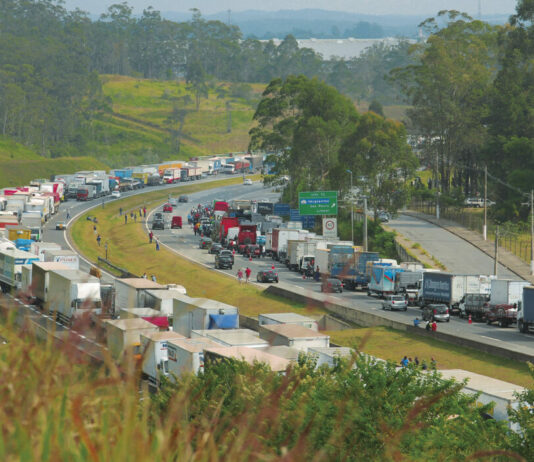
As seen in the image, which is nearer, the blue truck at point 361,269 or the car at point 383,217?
the blue truck at point 361,269

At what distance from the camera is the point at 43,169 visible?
158250 mm

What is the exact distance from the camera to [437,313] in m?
50.2

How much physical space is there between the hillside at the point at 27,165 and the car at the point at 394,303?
336 ft

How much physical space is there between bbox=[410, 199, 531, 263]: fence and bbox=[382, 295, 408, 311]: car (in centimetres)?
2116

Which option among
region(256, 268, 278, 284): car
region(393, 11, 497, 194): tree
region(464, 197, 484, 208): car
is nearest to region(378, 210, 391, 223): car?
region(464, 197, 484, 208): car

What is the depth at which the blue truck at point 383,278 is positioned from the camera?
2391 inches

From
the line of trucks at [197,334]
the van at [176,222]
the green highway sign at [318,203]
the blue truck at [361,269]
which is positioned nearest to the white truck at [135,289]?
the line of trucks at [197,334]

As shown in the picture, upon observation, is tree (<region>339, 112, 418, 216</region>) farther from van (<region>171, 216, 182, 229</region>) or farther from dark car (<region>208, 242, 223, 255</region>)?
van (<region>171, 216, 182, 229</region>)

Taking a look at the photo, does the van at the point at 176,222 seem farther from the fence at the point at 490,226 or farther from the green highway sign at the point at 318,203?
the green highway sign at the point at 318,203

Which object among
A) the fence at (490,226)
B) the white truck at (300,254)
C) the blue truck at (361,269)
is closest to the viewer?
the blue truck at (361,269)

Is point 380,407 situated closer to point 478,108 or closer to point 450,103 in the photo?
point 478,108

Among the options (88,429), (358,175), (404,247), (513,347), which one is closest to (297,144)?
(358,175)

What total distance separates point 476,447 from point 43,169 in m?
148

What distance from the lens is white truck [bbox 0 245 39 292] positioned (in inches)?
2153
